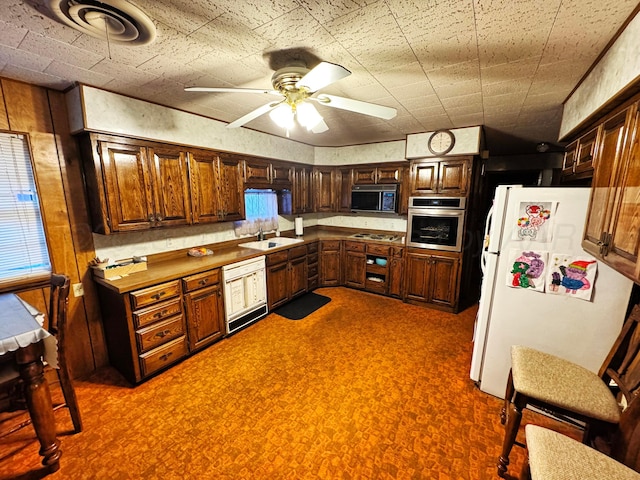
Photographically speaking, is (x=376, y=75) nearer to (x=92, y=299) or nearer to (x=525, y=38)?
(x=525, y=38)

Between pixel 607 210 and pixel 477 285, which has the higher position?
pixel 607 210

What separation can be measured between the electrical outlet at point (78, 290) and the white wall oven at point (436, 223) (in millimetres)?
3730

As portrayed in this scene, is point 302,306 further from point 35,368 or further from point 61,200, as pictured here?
point 61,200

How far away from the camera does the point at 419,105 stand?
2.49 metres

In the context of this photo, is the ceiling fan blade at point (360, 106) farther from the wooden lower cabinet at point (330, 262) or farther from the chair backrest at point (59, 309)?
the wooden lower cabinet at point (330, 262)

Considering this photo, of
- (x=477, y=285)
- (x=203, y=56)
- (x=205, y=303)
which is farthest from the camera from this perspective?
(x=477, y=285)

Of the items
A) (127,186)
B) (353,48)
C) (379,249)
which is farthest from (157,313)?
(379,249)

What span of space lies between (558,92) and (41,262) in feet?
14.7

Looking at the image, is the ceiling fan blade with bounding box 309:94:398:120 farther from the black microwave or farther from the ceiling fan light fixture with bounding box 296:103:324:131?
the black microwave

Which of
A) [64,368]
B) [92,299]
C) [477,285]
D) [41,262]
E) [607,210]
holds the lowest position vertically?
[477,285]

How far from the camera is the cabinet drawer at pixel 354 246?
4125mm

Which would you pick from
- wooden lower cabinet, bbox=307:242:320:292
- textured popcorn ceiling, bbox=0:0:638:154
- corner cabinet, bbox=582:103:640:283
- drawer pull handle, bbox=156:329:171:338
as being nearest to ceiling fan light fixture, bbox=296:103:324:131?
textured popcorn ceiling, bbox=0:0:638:154

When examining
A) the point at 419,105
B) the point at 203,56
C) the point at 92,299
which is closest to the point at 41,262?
the point at 92,299

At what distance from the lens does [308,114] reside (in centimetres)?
174
